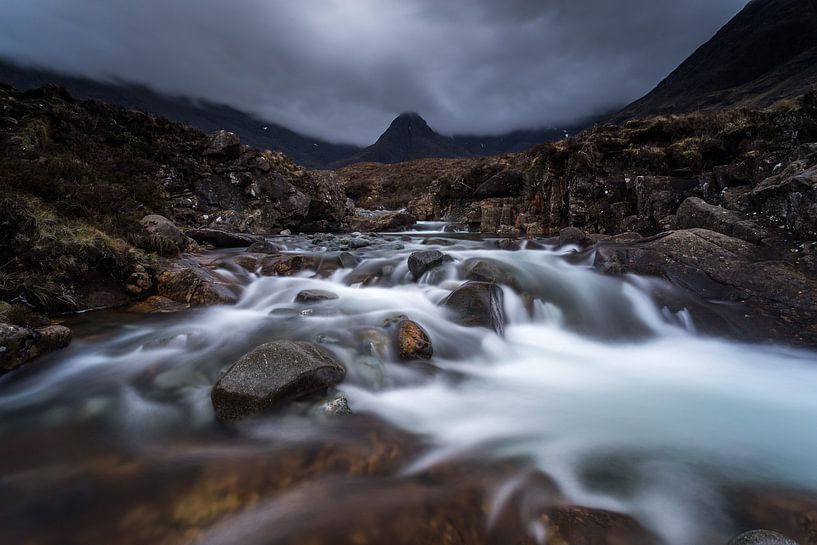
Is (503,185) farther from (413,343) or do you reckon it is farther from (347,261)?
(413,343)

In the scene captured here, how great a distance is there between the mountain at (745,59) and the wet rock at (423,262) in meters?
110

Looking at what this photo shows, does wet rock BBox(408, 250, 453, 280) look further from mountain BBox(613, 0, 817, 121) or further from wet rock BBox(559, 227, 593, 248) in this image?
mountain BBox(613, 0, 817, 121)

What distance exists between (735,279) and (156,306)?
1011 cm

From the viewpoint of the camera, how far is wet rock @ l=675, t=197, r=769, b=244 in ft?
22.6

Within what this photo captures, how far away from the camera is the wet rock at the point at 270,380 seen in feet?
11.4

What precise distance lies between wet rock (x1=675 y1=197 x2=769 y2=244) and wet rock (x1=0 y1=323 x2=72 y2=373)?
11339 mm

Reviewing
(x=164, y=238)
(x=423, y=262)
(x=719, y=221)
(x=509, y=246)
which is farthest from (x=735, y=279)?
(x=164, y=238)

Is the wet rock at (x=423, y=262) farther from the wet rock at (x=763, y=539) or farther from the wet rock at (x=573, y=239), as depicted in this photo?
the wet rock at (x=763, y=539)

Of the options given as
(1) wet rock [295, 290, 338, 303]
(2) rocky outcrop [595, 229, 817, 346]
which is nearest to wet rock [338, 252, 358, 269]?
(1) wet rock [295, 290, 338, 303]

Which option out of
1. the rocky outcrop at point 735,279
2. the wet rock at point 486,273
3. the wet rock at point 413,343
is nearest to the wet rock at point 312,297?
the wet rock at point 413,343

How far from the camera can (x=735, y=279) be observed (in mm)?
6207

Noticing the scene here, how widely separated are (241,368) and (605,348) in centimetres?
549

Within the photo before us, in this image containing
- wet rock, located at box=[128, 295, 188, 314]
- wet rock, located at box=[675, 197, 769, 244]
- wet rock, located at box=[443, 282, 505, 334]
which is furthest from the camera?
wet rock, located at box=[675, 197, 769, 244]

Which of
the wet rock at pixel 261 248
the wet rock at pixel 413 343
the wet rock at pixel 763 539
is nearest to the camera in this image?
the wet rock at pixel 763 539
